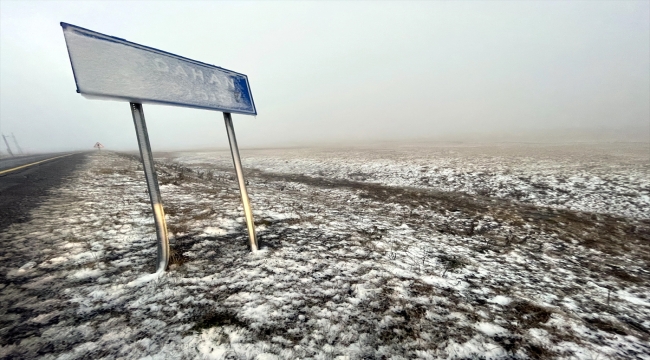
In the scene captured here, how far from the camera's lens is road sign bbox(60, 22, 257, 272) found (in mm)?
2164

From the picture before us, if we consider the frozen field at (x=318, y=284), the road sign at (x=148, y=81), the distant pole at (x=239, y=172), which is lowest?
the frozen field at (x=318, y=284)

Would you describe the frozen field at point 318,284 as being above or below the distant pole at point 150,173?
below

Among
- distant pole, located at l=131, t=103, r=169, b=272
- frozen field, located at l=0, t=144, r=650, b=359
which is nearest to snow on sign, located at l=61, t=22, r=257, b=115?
distant pole, located at l=131, t=103, r=169, b=272

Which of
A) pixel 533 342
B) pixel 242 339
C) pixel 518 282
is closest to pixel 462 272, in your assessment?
pixel 518 282

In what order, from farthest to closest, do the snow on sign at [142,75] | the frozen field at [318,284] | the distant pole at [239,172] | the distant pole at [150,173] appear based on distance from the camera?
the distant pole at [239,172] → the distant pole at [150,173] → the frozen field at [318,284] → the snow on sign at [142,75]

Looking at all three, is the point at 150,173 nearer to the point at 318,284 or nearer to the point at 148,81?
the point at 148,81

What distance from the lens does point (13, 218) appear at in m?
5.57

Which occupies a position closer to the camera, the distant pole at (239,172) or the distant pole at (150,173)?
the distant pole at (150,173)

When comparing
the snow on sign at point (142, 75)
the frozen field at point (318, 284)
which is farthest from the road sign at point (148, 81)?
the frozen field at point (318, 284)

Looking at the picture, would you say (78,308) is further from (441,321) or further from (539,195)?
(539,195)

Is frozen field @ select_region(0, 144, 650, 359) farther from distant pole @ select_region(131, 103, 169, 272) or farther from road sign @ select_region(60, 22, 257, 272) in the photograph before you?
road sign @ select_region(60, 22, 257, 272)

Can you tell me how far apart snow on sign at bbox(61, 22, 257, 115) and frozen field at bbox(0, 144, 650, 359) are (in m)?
2.51

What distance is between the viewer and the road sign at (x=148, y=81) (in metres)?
2.16

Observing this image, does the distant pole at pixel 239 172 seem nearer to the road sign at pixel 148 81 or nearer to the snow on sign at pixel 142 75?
the road sign at pixel 148 81
